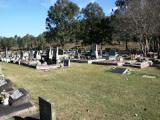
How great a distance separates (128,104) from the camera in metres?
8.99

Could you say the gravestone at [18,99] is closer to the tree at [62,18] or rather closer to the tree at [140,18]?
the tree at [140,18]

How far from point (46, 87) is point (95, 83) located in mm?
2604

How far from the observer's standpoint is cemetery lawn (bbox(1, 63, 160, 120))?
26.2ft

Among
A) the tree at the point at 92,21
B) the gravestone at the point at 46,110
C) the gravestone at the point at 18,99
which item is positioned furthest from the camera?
the tree at the point at 92,21

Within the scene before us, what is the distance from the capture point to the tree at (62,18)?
5244cm

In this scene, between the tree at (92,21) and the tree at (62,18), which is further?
the tree at (62,18)

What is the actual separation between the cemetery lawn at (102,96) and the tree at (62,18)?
38639mm

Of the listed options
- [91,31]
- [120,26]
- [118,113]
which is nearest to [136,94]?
[118,113]

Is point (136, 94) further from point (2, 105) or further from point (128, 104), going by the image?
point (2, 105)

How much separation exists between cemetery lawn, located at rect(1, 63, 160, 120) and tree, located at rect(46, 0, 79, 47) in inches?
1521

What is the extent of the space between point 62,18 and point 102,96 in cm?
4408

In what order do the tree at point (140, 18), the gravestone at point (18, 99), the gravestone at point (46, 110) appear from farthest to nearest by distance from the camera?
the tree at point (140, 18) < the gravestone at point (18, 99) < the gravestone at point (46, 110)

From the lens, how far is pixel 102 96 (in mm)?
10234

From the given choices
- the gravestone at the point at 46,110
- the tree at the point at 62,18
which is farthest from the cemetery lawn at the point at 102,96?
the tree at the point at 62,18
